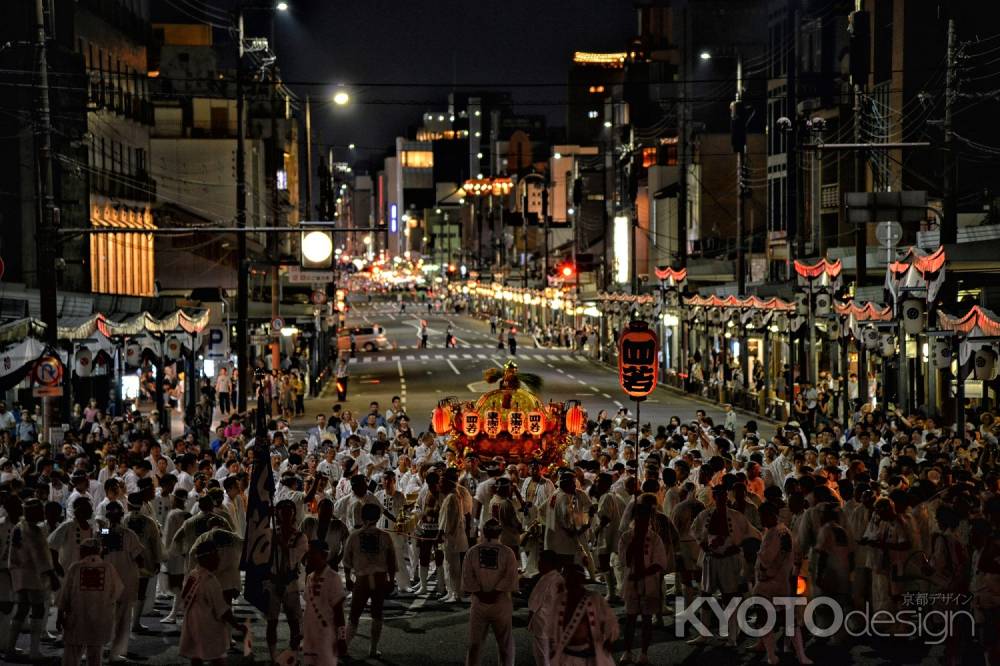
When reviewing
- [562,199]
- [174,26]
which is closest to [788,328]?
[174,26]

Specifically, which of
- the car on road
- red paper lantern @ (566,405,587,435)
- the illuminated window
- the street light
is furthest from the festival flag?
the illuminated window

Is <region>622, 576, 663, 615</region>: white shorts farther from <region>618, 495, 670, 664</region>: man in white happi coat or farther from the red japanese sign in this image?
the red japanese sign

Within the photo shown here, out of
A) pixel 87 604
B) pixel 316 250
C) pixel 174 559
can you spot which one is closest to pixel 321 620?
pixel 87 604

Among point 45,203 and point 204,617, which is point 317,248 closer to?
point 45,203

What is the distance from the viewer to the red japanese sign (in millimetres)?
20828

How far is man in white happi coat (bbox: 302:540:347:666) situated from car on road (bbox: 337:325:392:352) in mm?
65807

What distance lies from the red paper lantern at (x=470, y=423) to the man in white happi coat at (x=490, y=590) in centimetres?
1088

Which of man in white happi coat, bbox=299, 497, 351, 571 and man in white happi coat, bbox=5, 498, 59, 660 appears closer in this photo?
man in white happi coat, bbox=5, 498, 59, 660

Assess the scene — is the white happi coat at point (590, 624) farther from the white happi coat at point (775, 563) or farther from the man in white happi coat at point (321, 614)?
the white happi coat at point (775, 563)

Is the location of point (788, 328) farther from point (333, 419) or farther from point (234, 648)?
point (234, 648)

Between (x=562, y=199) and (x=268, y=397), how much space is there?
9289 centimetres

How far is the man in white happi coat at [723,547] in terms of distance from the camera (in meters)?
14.2

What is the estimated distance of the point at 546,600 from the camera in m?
10.8

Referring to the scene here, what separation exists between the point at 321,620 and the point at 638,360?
10.5 meters
